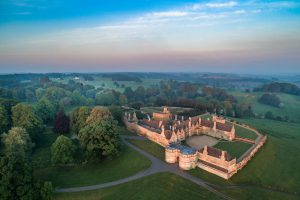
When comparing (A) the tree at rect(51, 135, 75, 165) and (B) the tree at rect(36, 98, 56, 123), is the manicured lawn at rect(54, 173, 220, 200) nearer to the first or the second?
Answer: (A) the tree at rect(51, 135, 75, 165)

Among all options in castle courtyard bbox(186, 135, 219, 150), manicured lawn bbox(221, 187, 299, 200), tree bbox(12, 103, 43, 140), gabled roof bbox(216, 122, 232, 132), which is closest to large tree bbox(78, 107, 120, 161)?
tree bbox(12, 103, 43, 140)

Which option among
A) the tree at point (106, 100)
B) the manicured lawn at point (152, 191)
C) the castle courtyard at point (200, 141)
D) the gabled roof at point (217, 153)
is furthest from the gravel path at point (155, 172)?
the tree at point (106, 100)

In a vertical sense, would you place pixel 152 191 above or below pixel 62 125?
below

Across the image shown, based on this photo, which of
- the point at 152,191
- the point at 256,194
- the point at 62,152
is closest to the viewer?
the point at 256,194

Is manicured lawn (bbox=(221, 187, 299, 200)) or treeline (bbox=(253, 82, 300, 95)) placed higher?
treeline (bbox=(253, 82, 300, 95))

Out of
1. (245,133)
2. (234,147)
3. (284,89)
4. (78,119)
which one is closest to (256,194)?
(234,147)

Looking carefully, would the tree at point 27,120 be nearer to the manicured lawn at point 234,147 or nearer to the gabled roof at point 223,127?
the manicured lawn at point 234,147

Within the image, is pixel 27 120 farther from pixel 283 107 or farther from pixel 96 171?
pixel 283 107
